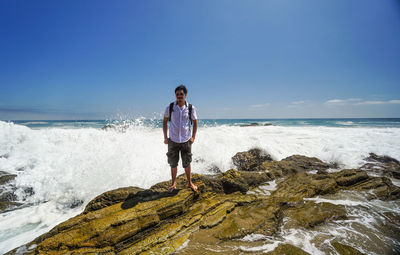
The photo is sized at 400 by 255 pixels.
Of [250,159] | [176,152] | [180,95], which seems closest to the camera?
[180,95]

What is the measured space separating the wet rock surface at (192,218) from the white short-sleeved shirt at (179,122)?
135cm

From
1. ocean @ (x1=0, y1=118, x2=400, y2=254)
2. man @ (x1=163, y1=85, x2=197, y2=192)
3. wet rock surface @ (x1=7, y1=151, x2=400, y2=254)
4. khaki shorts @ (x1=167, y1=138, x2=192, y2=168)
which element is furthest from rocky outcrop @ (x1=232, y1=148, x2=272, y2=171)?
man @ (x1=163, y1=85, x2=197, y2=192)

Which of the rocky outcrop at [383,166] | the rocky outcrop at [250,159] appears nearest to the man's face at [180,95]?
the rocky outcrop at [250,159]

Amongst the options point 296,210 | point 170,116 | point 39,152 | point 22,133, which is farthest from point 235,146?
point 22,133

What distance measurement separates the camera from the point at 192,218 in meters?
3.42

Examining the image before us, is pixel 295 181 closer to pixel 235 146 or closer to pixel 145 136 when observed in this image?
pixel 235 146

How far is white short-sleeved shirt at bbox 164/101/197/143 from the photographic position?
387 centimetres

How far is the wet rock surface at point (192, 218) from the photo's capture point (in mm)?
2760

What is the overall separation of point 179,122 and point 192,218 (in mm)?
2037

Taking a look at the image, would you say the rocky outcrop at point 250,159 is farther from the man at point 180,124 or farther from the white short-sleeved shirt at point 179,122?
the white short-sleeved shirt at point 179,122

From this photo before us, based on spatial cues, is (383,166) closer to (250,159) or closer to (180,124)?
(250,159)

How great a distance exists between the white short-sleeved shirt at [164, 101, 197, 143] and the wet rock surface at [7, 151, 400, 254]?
135 cm

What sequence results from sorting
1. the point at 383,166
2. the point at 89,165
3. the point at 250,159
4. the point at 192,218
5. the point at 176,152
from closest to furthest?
the point at 192,218
the point at 176,152
the point at 89,165
the point at 383,166
the point at 250,159

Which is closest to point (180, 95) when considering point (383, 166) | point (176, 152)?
point (176, 152)
